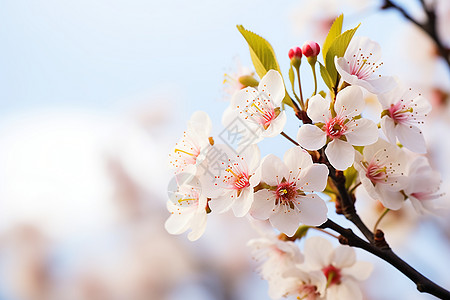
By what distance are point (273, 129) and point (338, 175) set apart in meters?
0.14

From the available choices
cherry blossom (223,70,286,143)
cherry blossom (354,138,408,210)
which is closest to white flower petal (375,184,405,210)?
cherry blossom (354,138,408,210)

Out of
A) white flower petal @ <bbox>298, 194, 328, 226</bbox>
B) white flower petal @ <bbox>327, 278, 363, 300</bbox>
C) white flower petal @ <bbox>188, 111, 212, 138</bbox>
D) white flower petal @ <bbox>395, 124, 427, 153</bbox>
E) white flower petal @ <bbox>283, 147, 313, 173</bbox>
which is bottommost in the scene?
white flower petal @ <bbox>327, 278, 363, 300</bbox>

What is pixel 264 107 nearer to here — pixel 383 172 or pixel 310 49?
pixel 310 49

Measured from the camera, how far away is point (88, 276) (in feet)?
9.71

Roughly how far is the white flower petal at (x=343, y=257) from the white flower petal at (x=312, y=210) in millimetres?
207

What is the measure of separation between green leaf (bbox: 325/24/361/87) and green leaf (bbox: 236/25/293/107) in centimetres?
9

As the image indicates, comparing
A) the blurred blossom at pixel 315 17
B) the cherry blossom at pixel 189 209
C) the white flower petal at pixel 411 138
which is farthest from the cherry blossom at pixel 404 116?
the blurred blossom at pixel 315 17

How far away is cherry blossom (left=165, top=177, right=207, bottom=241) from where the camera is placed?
2.34 ft

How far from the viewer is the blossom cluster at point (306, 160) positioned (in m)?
0.67

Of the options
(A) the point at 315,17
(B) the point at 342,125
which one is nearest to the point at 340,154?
(B) the point at 342,125

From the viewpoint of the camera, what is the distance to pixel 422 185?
2.66ft

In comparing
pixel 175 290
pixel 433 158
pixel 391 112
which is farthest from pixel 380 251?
pixel 175 290

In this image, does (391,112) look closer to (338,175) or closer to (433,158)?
(338,175)

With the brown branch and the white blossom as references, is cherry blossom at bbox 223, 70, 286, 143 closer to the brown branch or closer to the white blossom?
the brown branch
